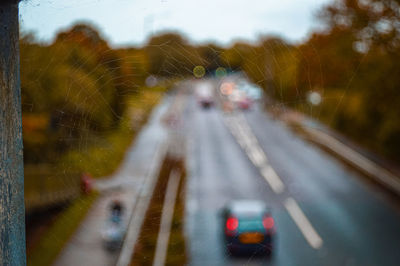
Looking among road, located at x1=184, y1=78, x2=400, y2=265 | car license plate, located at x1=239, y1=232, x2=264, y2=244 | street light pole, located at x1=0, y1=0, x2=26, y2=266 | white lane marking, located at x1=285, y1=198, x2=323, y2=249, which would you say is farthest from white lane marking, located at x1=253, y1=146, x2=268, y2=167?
street light pole, located at x1=0, y1=0, x2=26, y2=266

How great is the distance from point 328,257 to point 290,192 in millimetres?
6105

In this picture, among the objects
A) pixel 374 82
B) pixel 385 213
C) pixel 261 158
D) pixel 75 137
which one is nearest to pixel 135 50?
pixel 75 137

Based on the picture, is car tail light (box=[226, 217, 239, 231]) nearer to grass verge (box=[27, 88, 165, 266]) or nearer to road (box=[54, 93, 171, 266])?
road (box=[54, 93, 171, 266])

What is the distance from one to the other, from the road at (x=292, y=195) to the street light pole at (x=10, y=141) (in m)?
0.70

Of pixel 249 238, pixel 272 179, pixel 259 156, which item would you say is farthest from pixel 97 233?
pixel 259 156

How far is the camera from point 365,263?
883cm

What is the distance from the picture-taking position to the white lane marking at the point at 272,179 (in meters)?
14.3

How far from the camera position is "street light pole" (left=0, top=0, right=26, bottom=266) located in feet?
3.53

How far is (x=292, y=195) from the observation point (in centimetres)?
1437

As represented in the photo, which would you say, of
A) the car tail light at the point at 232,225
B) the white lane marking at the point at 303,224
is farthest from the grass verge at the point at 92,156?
the white lane marking at the point at 303,224

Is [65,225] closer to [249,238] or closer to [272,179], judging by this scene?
[249,238]

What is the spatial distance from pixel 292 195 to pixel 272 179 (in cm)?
139

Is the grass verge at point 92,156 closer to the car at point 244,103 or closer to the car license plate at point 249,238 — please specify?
the car license plate at point 249,238

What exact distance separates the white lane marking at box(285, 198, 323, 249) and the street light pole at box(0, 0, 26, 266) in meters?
8.46
